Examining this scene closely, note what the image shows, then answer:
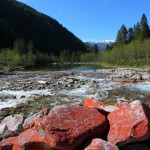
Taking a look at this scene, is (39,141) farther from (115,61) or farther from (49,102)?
(115,61)

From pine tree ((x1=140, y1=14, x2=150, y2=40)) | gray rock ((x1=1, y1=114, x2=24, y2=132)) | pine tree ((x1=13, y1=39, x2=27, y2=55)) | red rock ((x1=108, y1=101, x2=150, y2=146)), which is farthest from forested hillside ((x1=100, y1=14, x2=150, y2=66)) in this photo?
red rock ((x1=108, y1=101, x2=150, y2=146))

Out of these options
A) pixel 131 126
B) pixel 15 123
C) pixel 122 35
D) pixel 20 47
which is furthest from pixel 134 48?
pixel 131 126

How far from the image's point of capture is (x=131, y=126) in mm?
8211

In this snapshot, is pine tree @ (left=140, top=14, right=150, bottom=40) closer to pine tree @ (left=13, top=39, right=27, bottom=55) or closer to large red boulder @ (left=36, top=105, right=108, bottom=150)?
pine tree @ (left=13, top=39, right=27, bottom=55)

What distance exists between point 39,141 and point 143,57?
99568mm

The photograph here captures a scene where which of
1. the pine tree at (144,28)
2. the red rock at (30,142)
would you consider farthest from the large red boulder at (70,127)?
the pine tree at (144,28)

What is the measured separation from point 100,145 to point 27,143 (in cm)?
256

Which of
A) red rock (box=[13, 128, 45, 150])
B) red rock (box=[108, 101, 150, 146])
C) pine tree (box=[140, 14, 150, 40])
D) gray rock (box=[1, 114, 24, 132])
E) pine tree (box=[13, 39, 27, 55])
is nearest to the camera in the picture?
red rock (box=[108, 101, 150, 146])

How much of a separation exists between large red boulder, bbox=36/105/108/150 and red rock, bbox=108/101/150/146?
16.8 inches

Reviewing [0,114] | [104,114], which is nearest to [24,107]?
[0,114]

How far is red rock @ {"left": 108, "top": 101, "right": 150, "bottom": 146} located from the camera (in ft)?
26.9

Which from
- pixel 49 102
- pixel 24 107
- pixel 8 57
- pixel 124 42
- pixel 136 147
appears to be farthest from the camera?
pixel 124 42

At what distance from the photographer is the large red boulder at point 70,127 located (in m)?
8.28

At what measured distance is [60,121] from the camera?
860cm
